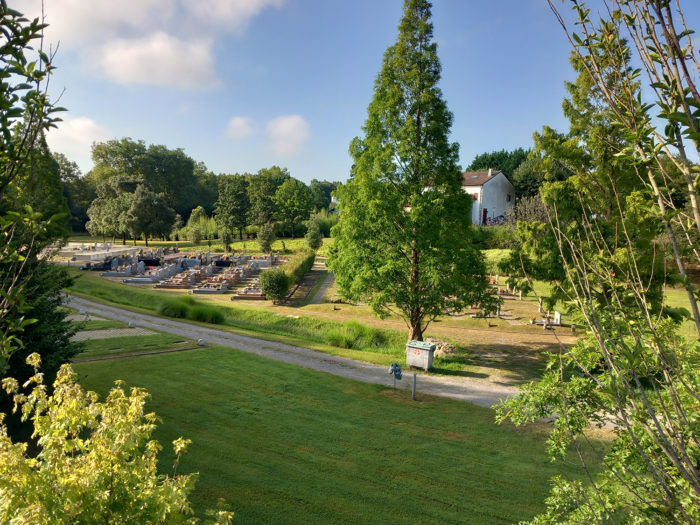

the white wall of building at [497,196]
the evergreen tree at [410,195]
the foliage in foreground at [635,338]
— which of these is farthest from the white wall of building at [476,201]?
the foliage in foreground at [635,338]

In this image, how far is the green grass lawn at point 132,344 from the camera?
14.2 meters

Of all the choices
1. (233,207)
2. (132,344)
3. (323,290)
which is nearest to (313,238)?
(233,207)

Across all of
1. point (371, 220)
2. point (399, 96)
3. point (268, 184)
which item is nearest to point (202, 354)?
point (371, 220)

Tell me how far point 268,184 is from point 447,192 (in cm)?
5008

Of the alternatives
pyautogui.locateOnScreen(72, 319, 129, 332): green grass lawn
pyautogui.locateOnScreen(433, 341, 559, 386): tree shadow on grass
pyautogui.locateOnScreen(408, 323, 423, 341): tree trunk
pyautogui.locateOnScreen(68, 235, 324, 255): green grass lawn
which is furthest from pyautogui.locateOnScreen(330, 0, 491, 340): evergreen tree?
pyautogui.locateOnScreen(68, 235, 324, 255): green grass lawn

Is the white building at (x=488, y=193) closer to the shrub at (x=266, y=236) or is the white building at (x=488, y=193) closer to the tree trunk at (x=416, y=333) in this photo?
the shrub at (x=266, y=236)

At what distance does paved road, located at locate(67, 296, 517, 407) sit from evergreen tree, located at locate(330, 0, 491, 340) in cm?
253

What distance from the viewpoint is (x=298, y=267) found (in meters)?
32.4

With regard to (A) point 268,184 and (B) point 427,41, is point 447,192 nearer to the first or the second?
(B) point 427,41

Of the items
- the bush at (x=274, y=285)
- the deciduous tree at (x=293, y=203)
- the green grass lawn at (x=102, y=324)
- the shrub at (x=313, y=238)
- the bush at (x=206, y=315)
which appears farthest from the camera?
the deciduous tree at (x=293, y=203)

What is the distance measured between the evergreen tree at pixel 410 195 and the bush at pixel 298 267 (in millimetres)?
13391

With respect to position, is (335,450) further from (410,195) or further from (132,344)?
(132,344)

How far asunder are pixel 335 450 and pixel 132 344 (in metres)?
10.7

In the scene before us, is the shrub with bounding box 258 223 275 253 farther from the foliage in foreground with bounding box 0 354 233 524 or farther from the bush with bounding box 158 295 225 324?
the foliage in foreground with bounding box 0 354 233 524
